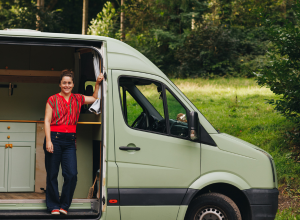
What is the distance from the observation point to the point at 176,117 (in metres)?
4.43

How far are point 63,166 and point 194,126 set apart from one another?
1685 millimetres

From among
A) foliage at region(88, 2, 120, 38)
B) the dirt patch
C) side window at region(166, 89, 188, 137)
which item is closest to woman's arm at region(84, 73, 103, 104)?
side window at region(166, 89, 188, 137)

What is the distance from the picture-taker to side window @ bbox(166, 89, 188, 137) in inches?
172

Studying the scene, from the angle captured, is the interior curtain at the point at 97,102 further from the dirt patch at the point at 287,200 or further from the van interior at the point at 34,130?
the dirt patch at the point at 287,200

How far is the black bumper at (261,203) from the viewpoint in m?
4.40

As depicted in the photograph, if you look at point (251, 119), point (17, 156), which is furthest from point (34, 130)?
point (251, 119)

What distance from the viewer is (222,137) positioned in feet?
14.6

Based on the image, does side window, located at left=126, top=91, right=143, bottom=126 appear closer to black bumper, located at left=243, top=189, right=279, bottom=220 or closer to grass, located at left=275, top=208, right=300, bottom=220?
black bumper, located at left=243, top=189, right=279, bottom=220

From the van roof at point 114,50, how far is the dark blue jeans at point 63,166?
42.0 inches

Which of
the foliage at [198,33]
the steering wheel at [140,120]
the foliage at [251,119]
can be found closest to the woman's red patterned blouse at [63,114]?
the steering wheel at [140,120]

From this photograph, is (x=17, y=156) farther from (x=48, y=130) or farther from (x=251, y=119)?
(x=251, y=119)

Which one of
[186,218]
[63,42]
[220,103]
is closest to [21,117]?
[63,42]

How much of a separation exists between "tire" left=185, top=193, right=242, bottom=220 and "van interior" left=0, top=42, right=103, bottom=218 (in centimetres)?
119

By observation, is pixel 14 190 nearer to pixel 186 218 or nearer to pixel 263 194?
pixel 186 218
